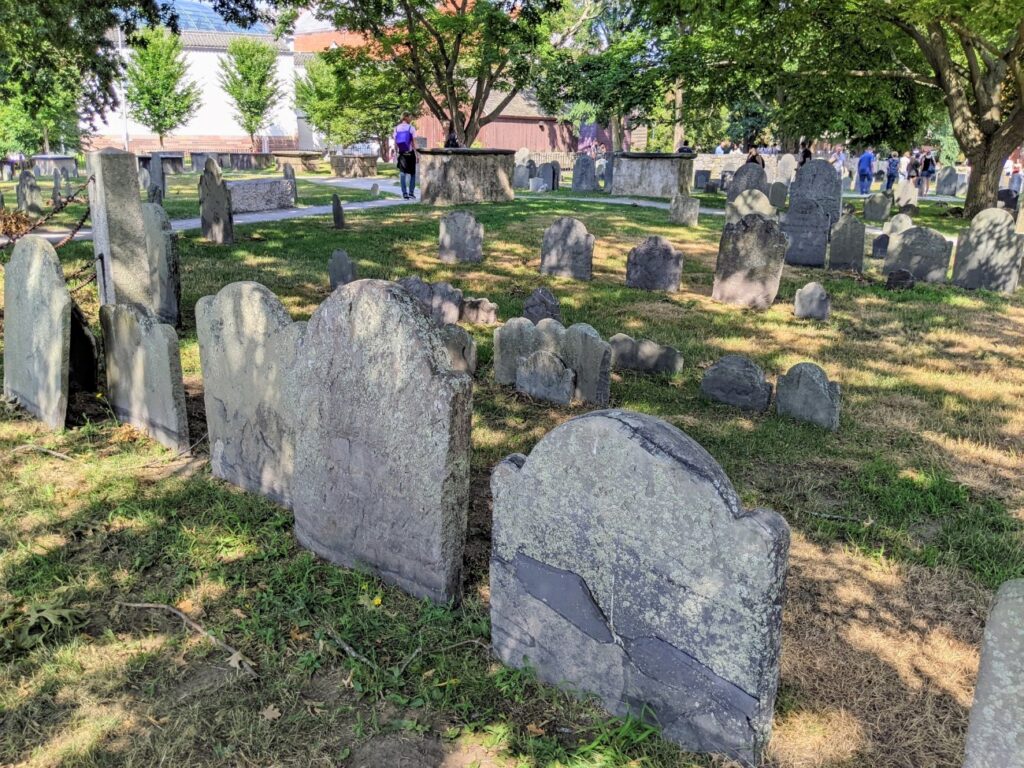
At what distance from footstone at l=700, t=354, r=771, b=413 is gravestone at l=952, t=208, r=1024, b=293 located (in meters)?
7.11

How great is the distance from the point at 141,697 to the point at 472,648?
1306 millimetres

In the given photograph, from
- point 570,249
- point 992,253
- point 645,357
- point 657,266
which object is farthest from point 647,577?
point 992,253

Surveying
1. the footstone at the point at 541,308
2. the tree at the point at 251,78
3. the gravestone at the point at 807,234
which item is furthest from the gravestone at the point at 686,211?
the tree at the point at 251,78

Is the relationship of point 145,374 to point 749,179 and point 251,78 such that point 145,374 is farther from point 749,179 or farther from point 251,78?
point 251,78

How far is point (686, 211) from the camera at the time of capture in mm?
17641

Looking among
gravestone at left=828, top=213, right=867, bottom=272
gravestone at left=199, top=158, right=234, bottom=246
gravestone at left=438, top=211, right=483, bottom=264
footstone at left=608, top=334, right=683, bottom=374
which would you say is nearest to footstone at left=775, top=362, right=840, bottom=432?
footstone at left=608, top=334, right=683, bottom=374

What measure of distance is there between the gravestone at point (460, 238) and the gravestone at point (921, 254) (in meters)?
6.37

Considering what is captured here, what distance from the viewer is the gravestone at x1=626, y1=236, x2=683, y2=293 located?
10.7 meters

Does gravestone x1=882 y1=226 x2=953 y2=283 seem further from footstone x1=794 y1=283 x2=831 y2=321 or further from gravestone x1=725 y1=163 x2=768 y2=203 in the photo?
gravestone x1=725 y1=163 x2=768 y2=203

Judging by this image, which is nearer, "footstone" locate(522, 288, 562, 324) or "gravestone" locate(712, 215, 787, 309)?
"footstone" locate(522, 288, 562, 324)

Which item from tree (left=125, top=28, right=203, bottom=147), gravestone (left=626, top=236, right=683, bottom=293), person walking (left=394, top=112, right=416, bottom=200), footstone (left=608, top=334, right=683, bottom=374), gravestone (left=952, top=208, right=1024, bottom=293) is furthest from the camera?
tree (left=125, top=28, right=203, bottom=147)

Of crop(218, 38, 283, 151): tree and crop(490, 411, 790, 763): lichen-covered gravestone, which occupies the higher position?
crop(218, 38, 283, 151): tree

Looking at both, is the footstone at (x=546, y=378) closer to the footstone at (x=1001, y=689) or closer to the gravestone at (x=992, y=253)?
the footstone at (x=1001, y=689)

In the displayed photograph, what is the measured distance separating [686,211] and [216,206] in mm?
10002
